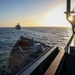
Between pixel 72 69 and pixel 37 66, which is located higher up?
pixel 37 66

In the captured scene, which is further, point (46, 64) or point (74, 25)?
point (74, 25)

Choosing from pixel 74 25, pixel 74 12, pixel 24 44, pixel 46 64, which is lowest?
pixel 24 44

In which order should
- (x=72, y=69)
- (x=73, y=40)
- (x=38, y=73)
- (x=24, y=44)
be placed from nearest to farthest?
(x=38, y=73) < (x=72, y=69) < (x=73, y=40) < (x=24, y=44)

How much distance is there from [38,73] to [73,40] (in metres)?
4.44

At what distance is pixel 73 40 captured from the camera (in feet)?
27.1

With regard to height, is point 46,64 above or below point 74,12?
below

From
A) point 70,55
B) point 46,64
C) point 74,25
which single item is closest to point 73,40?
point 74,25

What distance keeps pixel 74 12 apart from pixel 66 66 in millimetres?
3050

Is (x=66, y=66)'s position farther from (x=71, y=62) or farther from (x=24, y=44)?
(x=24, y=44)

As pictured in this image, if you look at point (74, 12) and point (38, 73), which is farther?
point (74, 12)

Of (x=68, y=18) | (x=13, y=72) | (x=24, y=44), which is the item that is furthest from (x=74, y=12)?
(x=24, y=44)

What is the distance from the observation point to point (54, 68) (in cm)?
403

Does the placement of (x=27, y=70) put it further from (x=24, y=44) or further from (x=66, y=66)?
(x=24, y=44)

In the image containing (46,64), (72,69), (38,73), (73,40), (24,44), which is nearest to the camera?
(38,73)
